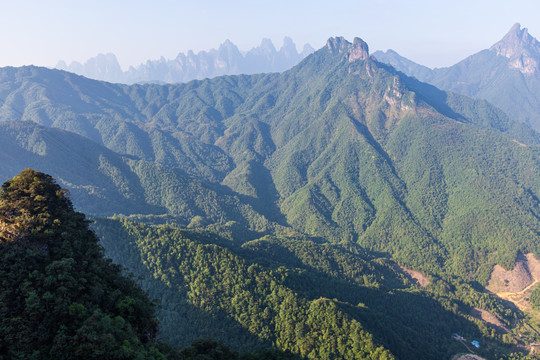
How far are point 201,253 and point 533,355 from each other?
13443 cm

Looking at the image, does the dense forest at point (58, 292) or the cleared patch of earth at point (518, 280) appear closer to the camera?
the dense forest at point (58, 292)

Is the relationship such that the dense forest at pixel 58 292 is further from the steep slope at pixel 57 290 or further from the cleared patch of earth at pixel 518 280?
the cleared patch of earth at pixel 518 280

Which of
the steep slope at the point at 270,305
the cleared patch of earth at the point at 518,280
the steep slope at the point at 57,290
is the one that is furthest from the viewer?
the cleared patch of earth at the point at 518,280

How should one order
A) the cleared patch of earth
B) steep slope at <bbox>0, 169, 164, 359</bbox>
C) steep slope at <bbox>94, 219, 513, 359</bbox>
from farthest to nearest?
the cleared patch of earth, steep slope at <bbox>94, 219, 513, 359</bbox>, steep slope at <bbox>0, 169, 164, 359</bbox>

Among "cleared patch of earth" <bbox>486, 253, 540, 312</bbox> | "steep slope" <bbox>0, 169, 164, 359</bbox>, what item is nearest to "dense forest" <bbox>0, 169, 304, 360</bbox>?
"steep slope" <bbox>0, 169, 164, 359</bbox>

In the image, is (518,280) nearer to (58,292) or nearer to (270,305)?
(270,305)

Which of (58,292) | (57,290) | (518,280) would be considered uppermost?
(57,290)

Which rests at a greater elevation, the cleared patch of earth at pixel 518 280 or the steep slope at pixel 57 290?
the steep slope at pixel 57 290

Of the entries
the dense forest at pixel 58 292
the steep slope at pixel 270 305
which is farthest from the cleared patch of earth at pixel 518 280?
the dense forest at pixel 58 292

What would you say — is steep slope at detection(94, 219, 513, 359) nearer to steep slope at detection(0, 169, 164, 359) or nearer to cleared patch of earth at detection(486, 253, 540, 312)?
steep slope at detection(0, 169, 164, 359)

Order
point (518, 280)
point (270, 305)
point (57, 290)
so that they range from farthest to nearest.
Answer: point (518, 280), point (270, 305), point (57, 290)

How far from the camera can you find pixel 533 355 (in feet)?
415

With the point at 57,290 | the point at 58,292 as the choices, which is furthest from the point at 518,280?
the point at 57,290

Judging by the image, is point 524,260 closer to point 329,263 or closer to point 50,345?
point 329,263
